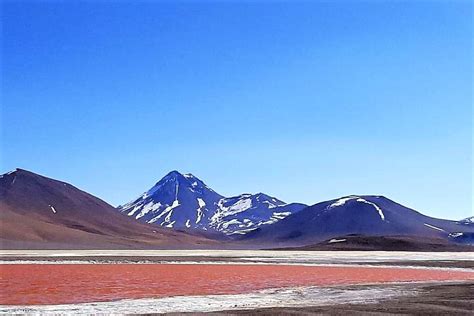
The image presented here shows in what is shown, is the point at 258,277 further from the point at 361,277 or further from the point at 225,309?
the point at 225,309

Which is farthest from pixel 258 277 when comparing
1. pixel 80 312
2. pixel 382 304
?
pixel 80 312

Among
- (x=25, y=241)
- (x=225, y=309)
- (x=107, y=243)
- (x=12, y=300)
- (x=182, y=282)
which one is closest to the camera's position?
(x=225, y=309)

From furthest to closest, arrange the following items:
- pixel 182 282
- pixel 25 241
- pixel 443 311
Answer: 1. pixel 25 241
2. pixel 182 282
3. pixel 443 311

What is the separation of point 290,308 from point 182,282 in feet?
39.3

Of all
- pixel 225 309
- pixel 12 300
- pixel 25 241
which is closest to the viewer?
pixel 225 309

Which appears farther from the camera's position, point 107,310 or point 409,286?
point 409,286

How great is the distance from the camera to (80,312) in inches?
728

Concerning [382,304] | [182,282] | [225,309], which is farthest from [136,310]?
[182,282]

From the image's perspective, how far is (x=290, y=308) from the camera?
1881cm

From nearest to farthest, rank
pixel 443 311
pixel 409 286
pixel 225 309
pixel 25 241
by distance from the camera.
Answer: pixel 443 311 < pixel 225 309 < pixel 409 286 < pixel 25 241

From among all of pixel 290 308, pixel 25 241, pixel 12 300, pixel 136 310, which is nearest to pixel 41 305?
pixel 12 300

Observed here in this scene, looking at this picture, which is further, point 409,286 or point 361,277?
point 361,277

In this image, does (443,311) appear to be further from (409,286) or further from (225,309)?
(409,286)

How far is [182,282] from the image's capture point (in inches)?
1183
